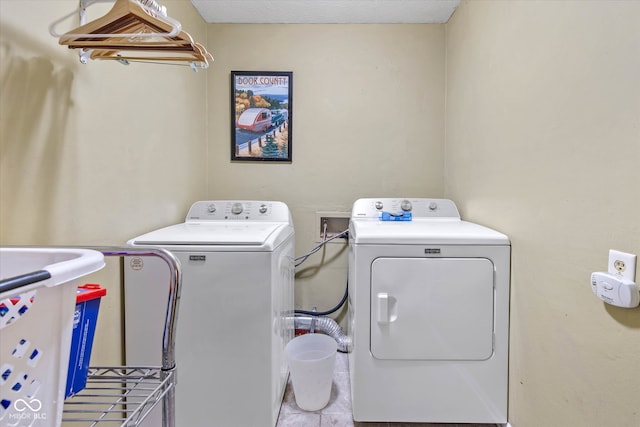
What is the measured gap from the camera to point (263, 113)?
Answer: 232cm

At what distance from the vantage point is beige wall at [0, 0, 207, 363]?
3.01 feet

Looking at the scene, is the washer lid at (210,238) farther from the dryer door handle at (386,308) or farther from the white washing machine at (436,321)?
the dryer door handle at (386,308)

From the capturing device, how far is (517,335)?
1.37 meters

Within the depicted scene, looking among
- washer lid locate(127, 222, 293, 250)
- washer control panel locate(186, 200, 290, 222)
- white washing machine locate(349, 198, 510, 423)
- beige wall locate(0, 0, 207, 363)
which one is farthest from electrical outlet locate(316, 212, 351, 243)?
beige wall locate(0, 0, 207, 363)

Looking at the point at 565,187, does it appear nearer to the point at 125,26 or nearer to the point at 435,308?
the point at 435,308

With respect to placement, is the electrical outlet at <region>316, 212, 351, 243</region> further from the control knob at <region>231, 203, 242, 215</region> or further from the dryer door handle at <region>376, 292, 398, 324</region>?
the dryer door handle at <region>376, 292, 398, 324</region>

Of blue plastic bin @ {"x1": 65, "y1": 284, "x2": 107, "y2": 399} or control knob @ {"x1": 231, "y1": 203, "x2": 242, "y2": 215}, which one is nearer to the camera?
blue plastic bin @ {"x1": 65, "y1": 284, "x2": 107, "y2": 399}

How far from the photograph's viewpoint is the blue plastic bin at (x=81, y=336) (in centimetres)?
73

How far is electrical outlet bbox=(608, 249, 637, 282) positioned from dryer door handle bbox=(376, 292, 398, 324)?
764 millimetres

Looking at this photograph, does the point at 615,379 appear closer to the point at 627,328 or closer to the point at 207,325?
the point at 627,328

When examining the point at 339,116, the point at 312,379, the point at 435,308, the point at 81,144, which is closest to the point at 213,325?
the point at 312,379

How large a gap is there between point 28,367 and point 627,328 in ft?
4.44

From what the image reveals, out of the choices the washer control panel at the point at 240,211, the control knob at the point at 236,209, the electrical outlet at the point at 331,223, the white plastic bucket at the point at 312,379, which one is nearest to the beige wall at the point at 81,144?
the washer control panel at the point at 240,211

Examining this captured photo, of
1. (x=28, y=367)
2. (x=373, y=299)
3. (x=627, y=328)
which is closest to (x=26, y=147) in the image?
(x=28, y=367)
